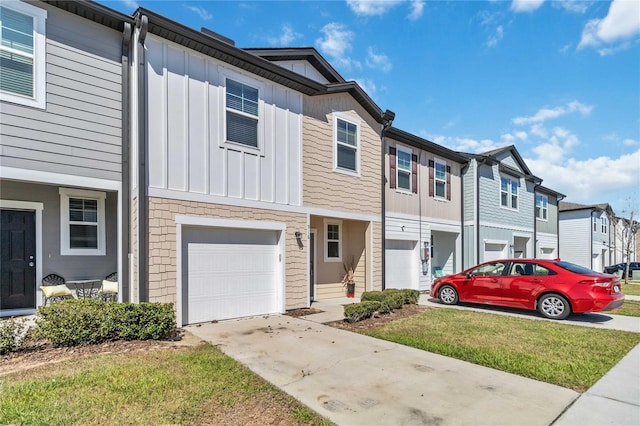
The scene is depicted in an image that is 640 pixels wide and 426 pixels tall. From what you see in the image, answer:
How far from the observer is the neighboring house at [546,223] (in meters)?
21.6

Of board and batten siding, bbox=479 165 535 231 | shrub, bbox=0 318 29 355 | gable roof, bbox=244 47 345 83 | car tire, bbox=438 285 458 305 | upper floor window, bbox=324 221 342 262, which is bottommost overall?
car tire, bbox=438 285 458 305

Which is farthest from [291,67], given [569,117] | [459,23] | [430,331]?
[569,117]

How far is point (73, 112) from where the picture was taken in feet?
21.5

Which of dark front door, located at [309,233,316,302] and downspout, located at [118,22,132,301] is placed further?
dark front door, located at [309,233,316,302]

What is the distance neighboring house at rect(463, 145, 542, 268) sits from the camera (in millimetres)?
15789

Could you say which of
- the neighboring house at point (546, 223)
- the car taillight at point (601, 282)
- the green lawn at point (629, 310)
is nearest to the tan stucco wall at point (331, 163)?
the car taillight at point (601, 282)

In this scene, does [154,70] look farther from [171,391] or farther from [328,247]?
[328,247]

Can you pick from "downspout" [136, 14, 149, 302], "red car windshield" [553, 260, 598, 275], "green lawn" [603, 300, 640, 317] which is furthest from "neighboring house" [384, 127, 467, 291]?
"downspout" [136, 14, 149, 302]

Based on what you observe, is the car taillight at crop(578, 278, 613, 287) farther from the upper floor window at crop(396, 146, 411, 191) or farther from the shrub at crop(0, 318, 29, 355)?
the shrub at crop(0, 318, 29, 355)

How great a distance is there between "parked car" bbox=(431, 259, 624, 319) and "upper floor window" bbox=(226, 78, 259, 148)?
23.6ft

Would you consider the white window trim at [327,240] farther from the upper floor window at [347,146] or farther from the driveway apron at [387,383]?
the driveway apron at [387,383]

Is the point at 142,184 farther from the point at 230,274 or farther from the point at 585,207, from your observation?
the point at 585,207

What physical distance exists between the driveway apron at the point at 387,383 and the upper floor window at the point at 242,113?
428 centimetres

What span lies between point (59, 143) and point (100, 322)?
129 inches
